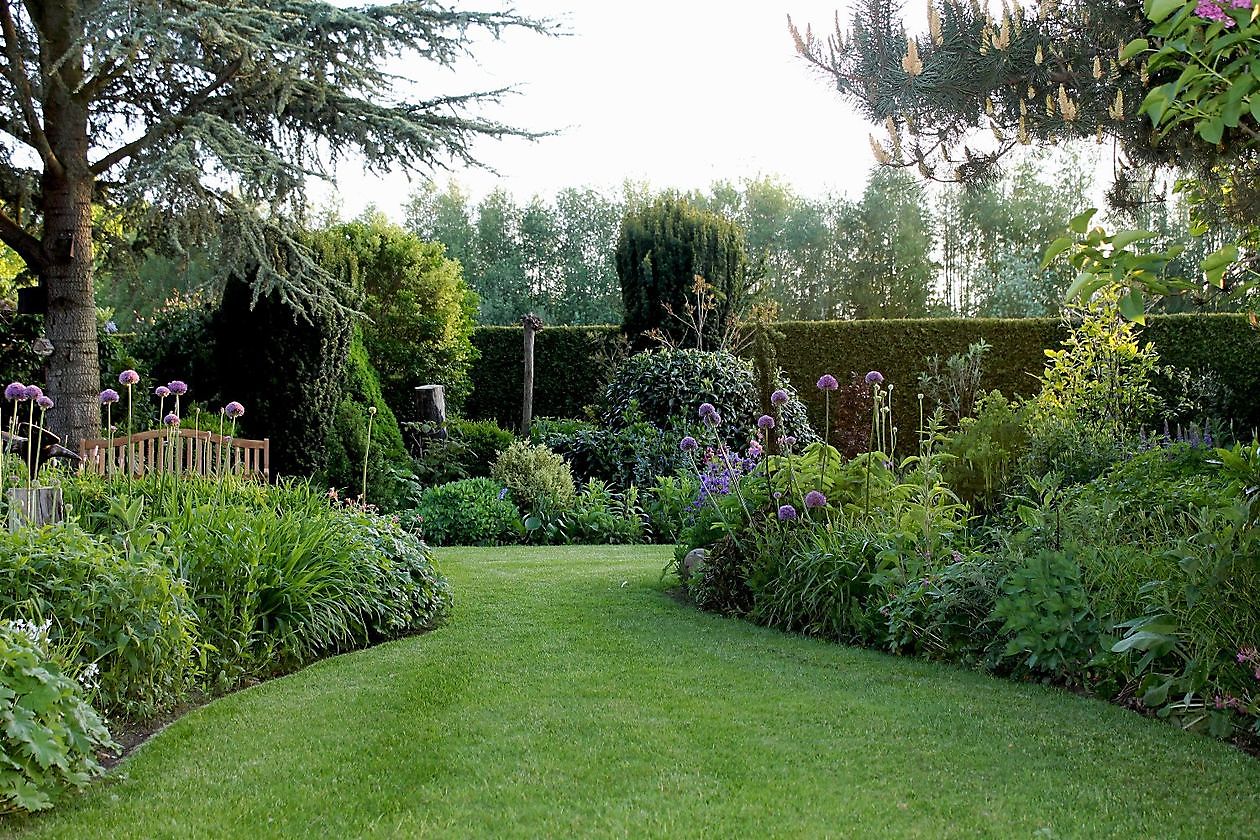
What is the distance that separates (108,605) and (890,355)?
1227cm

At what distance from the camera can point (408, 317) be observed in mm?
15852

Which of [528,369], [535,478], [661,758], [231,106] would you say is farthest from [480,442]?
[661,758]

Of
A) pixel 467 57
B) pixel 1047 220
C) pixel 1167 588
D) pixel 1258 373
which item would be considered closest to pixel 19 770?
pixel 1167 588

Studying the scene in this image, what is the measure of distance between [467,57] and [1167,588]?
351 inches

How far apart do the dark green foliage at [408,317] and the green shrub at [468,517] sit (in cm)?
502

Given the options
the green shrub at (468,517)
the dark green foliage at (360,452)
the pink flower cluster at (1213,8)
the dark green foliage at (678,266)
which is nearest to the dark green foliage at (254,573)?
the pink flower cluster at (1213,8)

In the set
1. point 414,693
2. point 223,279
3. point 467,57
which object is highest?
point 467,57

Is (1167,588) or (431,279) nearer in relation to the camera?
(1167,588)

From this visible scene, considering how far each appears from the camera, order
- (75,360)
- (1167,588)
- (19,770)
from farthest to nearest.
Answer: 1. (75,360)
2. (1167,588)
3. (19,770)

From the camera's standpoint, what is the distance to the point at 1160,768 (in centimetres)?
278

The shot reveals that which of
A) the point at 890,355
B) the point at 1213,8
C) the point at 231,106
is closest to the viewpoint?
the point at 1213,8

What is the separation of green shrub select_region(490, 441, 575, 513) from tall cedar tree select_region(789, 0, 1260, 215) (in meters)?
4.93

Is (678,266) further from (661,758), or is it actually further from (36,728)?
(36,728)

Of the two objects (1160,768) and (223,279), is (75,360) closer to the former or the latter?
(223,279)
